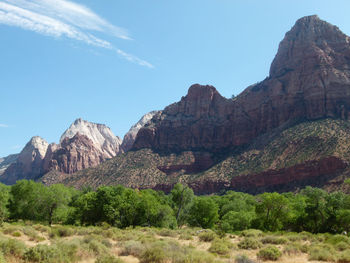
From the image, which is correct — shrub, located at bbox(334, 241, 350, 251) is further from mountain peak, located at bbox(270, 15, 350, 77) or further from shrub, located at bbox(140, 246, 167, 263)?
mountain peak, located at bbox(270, 15, 350, 77)

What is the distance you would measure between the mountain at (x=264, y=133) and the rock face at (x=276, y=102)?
0.37 metres

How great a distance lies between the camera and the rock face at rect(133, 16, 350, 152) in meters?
119

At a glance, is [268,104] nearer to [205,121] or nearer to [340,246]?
[205,121]

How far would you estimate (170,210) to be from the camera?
4197cm

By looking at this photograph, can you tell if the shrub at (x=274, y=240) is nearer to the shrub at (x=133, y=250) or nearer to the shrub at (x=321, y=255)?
the shrub at (x=321, y=255)

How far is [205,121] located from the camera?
16088 centimetres

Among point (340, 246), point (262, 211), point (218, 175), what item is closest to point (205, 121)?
point (218, 175)

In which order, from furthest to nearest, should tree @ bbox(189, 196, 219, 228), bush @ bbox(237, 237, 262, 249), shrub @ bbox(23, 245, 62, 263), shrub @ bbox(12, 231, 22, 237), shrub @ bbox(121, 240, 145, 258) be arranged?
tree @ bbox(189, 196, 219, 228), shrub @ bbox(12, 231, 22, 237), bush @ bbox(237, 237, 262, 249), shrub @ bbox(121, 240, 145, 258), shrub @ bbox(23, 245, 62, 263)

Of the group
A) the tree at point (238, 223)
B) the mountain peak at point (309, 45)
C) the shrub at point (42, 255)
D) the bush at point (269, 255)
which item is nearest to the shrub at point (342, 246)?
the bush at point (269, 255)

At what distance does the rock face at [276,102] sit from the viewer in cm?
11944

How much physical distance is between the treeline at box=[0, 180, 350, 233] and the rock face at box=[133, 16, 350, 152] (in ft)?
258

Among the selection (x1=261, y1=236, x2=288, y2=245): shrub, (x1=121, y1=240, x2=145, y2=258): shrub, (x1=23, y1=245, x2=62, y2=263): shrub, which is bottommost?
(x1=261, y1=236, x2=288, y2=245): shrub

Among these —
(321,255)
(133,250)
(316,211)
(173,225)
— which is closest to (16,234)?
(133,250)

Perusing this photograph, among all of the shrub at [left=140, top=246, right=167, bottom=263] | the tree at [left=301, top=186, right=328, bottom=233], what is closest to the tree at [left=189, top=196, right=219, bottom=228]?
the tree at [left=301, top=186, right=328, bottom=233]
